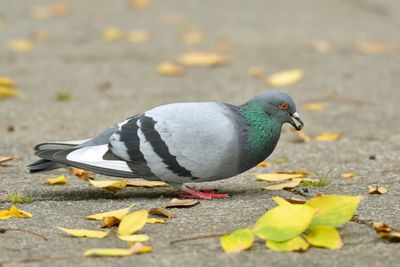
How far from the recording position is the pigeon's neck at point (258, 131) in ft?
12.3

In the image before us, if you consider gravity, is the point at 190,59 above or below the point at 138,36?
below

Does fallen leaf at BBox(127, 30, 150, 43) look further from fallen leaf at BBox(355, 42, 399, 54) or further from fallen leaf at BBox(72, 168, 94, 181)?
fallen leaf at BBox(72, 168, 94, 181)

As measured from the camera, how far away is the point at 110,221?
3.28 meters

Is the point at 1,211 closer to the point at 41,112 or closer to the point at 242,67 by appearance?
the point at 41,112

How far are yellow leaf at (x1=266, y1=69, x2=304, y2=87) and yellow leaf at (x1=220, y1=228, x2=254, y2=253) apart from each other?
440 centimetres

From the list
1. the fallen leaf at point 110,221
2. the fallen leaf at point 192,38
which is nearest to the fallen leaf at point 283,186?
the fallen leaf at point 110,221

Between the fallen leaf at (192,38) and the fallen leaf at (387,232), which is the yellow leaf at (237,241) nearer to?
the fallen leaf at (387,232)

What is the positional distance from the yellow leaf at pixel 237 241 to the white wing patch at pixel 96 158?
0.93 meters

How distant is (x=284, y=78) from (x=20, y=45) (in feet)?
9.59

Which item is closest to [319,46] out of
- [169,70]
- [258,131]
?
Result: [169,70]

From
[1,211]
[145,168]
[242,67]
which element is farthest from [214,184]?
[242,67]

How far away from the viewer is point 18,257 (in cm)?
290

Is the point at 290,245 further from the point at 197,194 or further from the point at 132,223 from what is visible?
the point at 197,194

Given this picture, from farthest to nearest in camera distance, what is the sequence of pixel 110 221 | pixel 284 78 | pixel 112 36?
1. pixel 112 36
2. pixel 284 78
3. pixel 110 221
